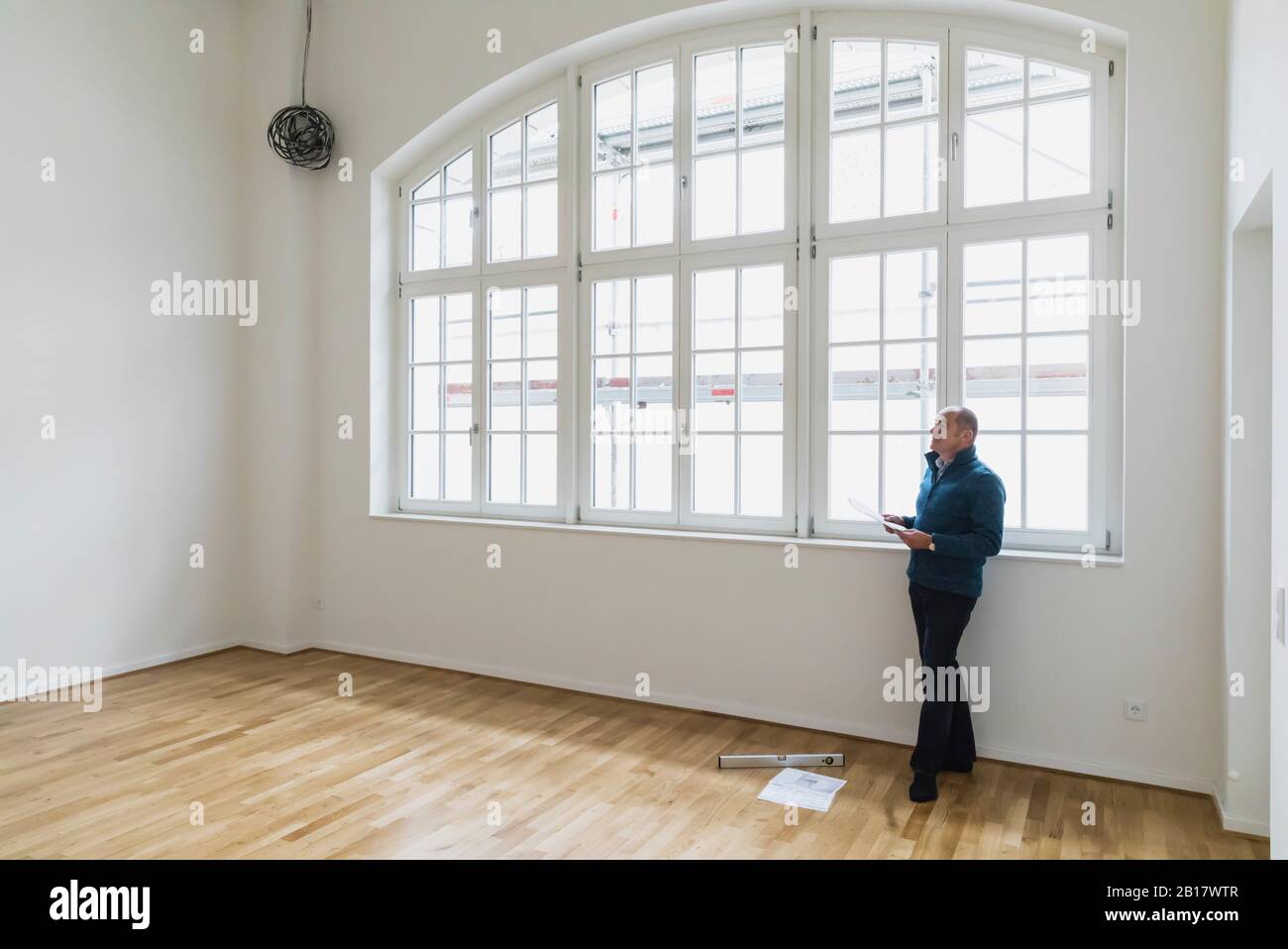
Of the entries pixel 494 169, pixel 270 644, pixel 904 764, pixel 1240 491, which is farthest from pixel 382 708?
pixel 1240 491

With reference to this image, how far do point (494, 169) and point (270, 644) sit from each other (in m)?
3.50

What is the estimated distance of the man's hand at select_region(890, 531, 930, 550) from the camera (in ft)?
11.2

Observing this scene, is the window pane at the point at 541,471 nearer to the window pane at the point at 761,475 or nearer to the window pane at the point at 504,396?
the window pane at the point at 504,396

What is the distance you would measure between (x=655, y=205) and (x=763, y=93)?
821mm

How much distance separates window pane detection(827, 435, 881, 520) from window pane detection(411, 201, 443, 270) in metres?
3.04

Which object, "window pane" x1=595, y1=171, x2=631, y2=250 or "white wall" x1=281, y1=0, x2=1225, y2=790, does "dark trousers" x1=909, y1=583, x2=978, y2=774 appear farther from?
"window pane" x1=595, y1=171, x2=631, y2=250

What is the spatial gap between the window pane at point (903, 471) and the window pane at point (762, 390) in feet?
1.95

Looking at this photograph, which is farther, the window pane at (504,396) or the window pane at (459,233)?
the window pane at (459,233)

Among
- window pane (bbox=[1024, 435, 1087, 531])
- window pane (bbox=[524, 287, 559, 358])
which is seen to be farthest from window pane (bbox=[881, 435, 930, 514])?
window pane (bbox=[524, 287, 559, 358])

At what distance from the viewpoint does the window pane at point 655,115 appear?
4.77 metres

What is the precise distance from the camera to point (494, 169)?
5.36 metres

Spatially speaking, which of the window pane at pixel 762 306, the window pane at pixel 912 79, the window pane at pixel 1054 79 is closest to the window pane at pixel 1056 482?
the window pane at pixel 762 306

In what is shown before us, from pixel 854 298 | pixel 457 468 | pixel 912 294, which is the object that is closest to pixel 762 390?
pixel 854 298

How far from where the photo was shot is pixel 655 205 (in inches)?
189
